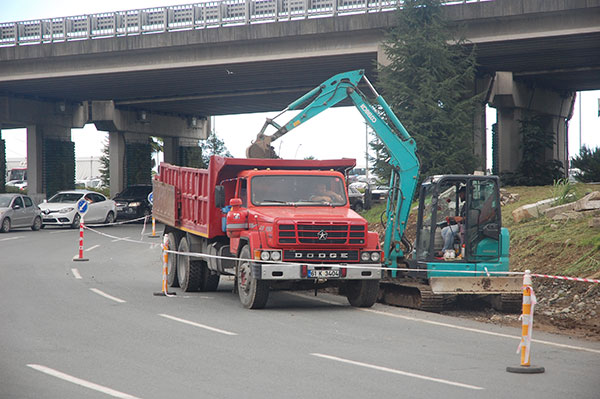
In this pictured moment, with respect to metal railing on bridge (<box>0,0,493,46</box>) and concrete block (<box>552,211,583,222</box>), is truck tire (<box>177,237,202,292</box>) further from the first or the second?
metal railing on bridge (<box>0,0,493,46</box>)

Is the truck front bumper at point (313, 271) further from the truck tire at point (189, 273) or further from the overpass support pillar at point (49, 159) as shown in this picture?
the overpass support pillar at point (49, 159)

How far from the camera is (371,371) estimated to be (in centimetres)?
963

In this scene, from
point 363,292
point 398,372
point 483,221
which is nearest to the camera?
point 398,372

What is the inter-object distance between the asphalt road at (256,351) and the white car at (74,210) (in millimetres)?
23293

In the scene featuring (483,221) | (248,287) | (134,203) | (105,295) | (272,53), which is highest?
(272,53)

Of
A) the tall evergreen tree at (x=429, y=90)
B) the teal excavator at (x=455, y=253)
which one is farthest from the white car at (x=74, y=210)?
the teal excavator at (x=455, y=253)

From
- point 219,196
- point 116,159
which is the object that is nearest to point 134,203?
point 116,159

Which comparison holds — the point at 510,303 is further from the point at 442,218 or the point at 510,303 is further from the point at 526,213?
the point at 526,213

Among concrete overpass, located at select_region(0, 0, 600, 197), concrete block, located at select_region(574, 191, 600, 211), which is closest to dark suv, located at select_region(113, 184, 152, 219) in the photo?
concrete overpass, located at select_region(0, 0, 600, 197)

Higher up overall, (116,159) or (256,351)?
(116,159)

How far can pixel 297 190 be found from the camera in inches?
639

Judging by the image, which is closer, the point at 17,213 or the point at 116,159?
the point at 17,213

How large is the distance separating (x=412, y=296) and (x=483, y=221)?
1.82 meters

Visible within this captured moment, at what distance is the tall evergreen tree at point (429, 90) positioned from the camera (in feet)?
107
